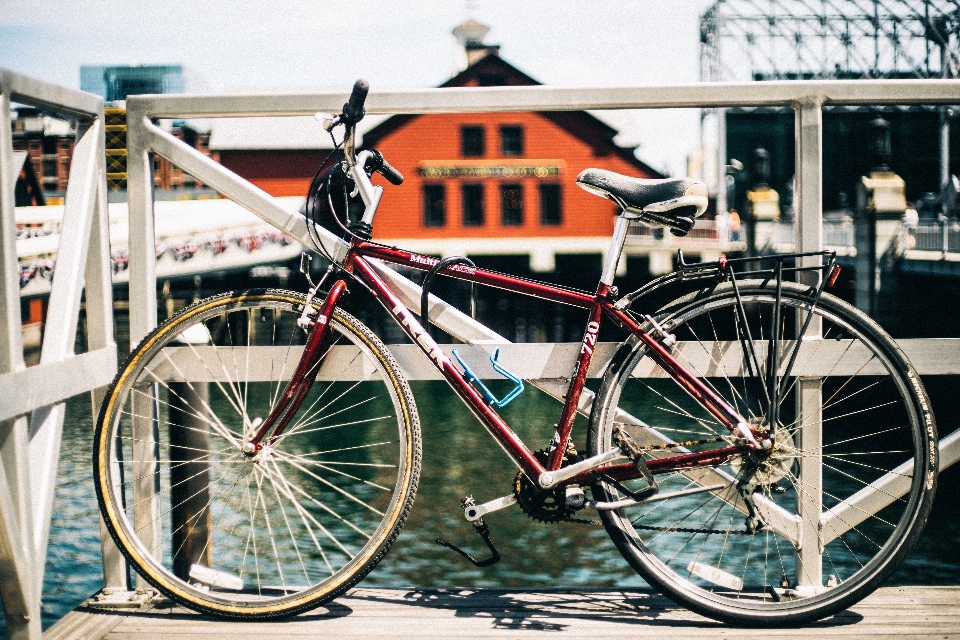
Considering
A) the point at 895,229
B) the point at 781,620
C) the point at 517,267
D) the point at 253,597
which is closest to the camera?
the point at 781,620

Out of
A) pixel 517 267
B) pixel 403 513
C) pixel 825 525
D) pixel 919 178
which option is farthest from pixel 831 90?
pixel 919 178

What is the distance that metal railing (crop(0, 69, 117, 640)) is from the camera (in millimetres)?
2176

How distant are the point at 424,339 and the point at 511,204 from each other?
32.8 metres

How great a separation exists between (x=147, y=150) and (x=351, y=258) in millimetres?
658

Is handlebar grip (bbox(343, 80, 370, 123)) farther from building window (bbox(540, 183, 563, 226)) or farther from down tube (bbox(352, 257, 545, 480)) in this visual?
building window (bbox(540, 183, 563, 226))

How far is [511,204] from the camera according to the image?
3503 cm

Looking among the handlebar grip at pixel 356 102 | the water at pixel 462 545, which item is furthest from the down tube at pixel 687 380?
the water at pixel 462 545

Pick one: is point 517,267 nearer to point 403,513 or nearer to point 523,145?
point 523,145

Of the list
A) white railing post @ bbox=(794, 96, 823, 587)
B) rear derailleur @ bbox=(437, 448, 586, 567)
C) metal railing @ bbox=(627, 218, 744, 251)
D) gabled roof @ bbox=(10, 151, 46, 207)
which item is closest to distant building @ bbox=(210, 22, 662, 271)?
metal railing @ bbox=(627, 218, 744, 251)

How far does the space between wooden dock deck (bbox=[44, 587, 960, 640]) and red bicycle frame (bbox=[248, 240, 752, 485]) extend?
367mm

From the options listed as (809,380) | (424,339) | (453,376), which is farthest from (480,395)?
(809,380)

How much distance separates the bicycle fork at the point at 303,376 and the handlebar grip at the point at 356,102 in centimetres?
40

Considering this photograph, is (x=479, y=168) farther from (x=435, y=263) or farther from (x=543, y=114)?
(x=435, y=263)

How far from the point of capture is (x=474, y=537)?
7875 millimetres
